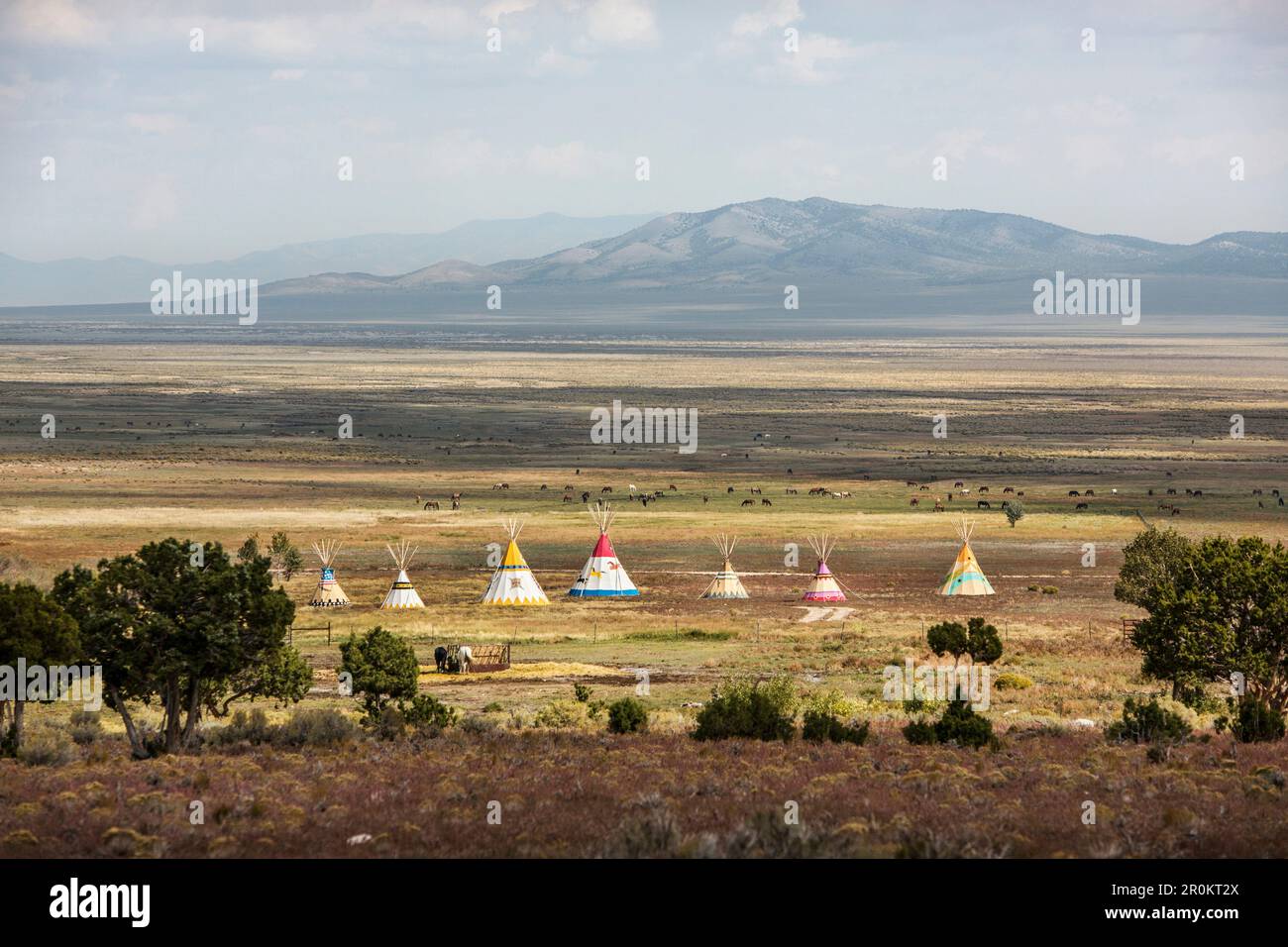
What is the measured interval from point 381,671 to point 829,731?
8.91m

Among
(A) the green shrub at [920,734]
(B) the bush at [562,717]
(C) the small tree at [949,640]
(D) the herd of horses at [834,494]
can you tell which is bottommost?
(B) the bush at [562,717]

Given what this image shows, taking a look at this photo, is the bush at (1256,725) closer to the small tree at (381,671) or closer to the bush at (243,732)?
the small tree at (381,671)

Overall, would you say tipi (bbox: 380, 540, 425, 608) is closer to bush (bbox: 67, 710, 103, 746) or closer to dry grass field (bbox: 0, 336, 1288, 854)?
dry grass field (bbox: 0, 336, 1288, 854)

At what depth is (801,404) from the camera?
178m

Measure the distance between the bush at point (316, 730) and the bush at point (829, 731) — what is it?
8.09m

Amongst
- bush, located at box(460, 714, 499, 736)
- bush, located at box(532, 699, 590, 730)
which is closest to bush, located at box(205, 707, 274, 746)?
bush, located at box(460, 714, 499, 736)

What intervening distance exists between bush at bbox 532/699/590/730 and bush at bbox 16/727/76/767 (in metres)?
8.88

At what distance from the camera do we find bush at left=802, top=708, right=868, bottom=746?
28547mm

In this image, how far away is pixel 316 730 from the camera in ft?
93.5

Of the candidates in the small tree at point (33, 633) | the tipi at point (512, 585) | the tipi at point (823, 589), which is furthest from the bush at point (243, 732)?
the tipi at point (823, 589)

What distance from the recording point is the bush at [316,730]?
28177 millimetres

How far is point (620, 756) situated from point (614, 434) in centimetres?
11483

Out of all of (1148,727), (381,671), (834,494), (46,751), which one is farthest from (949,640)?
(834,494)
